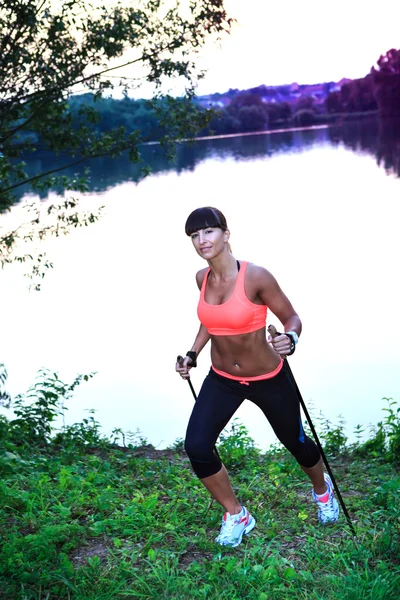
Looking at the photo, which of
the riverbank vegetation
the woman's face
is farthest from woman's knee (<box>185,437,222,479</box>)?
the woman's face

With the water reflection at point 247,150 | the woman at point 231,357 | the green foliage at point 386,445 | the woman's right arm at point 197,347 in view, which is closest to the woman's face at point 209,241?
the woman at point 231,357

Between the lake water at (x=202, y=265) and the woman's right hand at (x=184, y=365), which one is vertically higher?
the woman's right hand at (x=184, y=365)

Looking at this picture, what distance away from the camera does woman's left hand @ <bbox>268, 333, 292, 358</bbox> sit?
171 inches

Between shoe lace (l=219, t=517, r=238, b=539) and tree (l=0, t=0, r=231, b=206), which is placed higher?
tree (l=0, t=0, r=231, b=206)

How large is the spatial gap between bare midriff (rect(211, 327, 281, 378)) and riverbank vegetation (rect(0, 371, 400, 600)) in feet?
3.46

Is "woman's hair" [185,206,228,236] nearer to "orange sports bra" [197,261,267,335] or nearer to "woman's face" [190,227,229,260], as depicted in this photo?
"woman's face" [190,227,229,260]

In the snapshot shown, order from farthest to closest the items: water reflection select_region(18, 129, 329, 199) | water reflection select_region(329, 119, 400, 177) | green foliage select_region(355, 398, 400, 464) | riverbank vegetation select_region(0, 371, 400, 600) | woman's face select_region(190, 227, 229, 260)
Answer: water reflection select_region(329, 119, 400, 177)
water reflection select_region(18, 129, 329, 199)
green foliage select_region(355, 398, 400, 464)
woman's face select_region(190, 227, 229, 260)
riverbank vegetation select_region(0, 371, 400, 600)

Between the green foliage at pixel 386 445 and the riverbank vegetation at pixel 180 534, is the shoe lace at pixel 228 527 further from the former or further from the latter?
the green foliage at pixel 386 445

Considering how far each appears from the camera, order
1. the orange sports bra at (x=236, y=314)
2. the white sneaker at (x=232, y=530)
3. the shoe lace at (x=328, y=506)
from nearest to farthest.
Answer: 1. the orange sports bra at (x=236, y=314)
2. the white sneaker at (x=232, y=530)
3. the shoe lace at (x=328, y=506)

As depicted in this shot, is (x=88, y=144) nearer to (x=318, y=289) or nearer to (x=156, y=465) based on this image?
(x=156, y=465)

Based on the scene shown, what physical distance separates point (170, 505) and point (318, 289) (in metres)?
14.5

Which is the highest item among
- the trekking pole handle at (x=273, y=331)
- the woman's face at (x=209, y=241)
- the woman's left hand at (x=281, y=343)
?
the woman's face at (x=209, y=241)

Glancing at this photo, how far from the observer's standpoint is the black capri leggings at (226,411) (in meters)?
4.70

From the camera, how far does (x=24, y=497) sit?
5.55 metres
